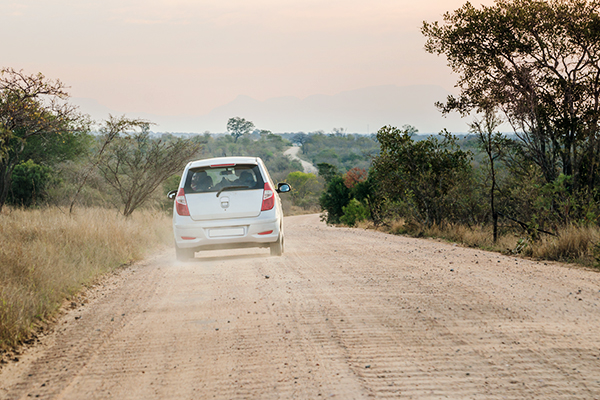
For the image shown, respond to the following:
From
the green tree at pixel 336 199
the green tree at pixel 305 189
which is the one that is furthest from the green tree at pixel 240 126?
the green tree at pixel 336 199

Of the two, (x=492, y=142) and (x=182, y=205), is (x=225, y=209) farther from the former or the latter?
(x=492, y=142)

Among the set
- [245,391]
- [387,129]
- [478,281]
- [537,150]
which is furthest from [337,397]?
[387,129]

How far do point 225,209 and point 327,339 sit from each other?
5.12 metres

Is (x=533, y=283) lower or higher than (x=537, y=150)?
lower

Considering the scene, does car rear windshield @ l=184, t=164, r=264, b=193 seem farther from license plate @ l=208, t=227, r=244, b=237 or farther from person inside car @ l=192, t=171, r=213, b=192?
license plate @ l=208, t=227, r=244, b=237

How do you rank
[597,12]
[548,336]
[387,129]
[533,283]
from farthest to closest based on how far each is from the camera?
1. [387,129]
2. [597,12]
3. [533,283]
4. [548,336]

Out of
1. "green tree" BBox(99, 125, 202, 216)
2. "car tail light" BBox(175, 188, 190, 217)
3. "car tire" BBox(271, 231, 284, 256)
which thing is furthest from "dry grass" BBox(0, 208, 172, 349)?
"green tree" BBox(99, 125, 202, 216)

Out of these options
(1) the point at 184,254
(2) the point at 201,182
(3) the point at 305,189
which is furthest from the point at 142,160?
(3) the point at 305,189

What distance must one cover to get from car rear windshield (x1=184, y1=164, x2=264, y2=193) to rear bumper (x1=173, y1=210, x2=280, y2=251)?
0.56 metres

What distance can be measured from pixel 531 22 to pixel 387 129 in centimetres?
571

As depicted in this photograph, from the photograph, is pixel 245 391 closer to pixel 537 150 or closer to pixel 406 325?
pixel 406 325

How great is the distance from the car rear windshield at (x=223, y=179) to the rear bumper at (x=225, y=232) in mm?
557

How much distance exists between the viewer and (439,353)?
4766 millimetres

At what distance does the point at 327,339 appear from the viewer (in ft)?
17.1
